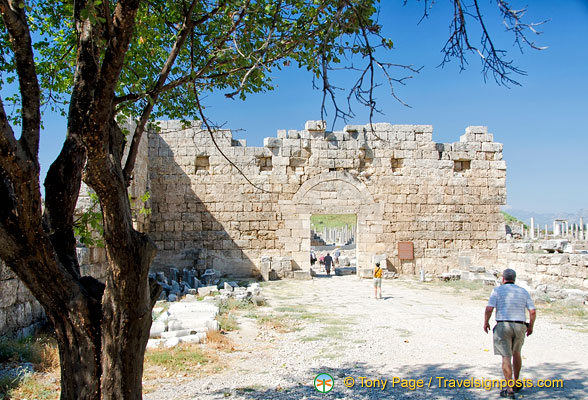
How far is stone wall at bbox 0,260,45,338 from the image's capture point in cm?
547

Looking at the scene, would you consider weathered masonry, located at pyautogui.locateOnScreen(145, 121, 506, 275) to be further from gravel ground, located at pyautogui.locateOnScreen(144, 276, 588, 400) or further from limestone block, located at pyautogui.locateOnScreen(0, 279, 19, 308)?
limestone block, located at pyautogui.locateOnScreen(0, 279, 19, 308)

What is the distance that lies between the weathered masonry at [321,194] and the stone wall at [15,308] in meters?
7.75

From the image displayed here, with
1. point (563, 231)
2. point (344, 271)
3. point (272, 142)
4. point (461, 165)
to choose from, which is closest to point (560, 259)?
point (461, 165)

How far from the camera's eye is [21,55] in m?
2.92

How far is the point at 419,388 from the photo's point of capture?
4.58m

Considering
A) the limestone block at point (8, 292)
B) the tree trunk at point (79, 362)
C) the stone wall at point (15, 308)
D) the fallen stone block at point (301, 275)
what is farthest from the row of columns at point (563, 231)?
the tree trunk at point (79, 362)

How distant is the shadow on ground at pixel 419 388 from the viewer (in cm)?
434

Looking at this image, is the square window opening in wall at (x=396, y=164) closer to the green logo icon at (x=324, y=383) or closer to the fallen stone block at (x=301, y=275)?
the fallen stone block at (x=301, y=275)

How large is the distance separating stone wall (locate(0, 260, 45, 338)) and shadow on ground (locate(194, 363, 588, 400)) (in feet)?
9.61

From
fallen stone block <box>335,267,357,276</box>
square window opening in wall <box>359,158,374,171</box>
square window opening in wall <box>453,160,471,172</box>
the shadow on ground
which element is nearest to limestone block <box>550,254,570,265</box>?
square window opening in wall <box>453,160,471,172</box>

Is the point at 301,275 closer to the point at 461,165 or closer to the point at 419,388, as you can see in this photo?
the point at 461,165

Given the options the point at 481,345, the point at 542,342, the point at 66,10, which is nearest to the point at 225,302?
the point at 481,345

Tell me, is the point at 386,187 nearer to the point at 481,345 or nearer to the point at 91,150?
the point at 481,345

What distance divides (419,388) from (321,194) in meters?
10.1
